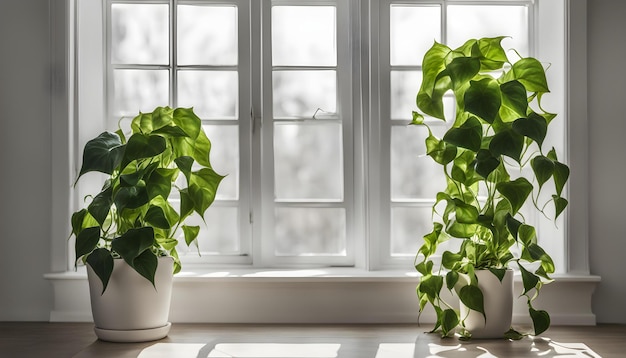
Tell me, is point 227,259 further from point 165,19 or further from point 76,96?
point 165,19

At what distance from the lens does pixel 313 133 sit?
2.66m

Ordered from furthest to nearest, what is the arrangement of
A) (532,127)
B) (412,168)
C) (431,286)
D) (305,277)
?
(412,168)
(305,277)
(431,286)
(532,127)

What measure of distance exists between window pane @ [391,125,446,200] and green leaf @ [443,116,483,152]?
1.81ft

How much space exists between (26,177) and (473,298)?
1771 mm

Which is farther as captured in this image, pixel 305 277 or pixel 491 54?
pixel 305 277

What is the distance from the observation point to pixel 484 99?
2.00m

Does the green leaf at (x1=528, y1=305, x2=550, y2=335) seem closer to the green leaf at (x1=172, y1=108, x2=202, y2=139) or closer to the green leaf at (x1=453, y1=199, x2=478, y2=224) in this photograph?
the green leaf at (x1=453, y1=199, x2=478, y2=224)

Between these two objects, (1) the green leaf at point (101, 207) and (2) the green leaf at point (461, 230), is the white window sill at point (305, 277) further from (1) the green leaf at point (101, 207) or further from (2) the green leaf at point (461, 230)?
(1) the green leaf at point (101, 207)

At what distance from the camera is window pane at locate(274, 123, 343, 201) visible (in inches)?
104

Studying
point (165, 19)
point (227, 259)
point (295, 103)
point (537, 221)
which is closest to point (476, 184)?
point (537, 221)

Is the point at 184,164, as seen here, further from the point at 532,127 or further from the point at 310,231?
the point at 532,127

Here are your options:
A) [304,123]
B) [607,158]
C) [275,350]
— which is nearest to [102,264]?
[275,350]

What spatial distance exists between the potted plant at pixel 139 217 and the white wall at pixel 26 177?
1.48ft

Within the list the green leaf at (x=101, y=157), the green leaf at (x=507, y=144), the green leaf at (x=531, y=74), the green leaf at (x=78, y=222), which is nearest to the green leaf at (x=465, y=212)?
the green leaf at (x=507, y=144)
